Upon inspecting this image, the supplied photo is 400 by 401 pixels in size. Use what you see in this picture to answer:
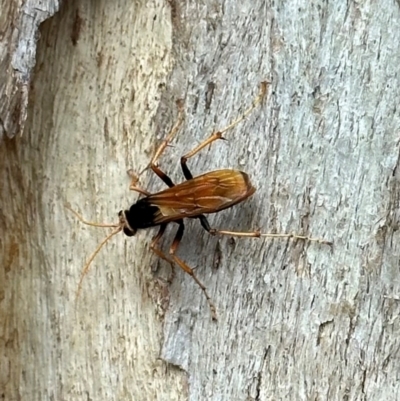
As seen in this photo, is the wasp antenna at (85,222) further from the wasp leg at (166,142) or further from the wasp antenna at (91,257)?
the wasp leg at (166,142)

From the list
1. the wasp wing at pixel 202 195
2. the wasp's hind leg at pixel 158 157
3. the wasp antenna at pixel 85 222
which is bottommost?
the wasp antenna at pixel 85 222

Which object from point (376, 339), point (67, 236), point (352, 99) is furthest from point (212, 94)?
point (376, 339)

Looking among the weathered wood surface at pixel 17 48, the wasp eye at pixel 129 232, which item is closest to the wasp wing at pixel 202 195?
the wasp eye at pixel 129 232

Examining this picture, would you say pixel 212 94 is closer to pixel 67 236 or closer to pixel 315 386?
pixel 67 236

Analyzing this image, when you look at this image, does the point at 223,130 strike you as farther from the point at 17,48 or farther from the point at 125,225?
the point at 17,48

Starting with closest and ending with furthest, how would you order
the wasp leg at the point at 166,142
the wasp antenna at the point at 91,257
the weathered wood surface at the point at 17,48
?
the weathered wood surface at the point at 17,48 → the wasp leg at the point at 166,142 → the wasp antenna at the point at 91,257

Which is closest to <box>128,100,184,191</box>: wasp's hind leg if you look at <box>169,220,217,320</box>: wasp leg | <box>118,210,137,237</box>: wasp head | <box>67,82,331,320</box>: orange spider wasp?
<box>67,82,331,320</box>: orange spider wasp

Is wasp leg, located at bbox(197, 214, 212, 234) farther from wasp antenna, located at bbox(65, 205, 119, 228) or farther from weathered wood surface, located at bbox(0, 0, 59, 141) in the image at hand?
weathered wood surface, located at bbox(0, 0, 59, 141)

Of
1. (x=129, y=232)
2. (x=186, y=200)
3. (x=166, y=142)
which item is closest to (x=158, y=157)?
(x=166, y=142)
